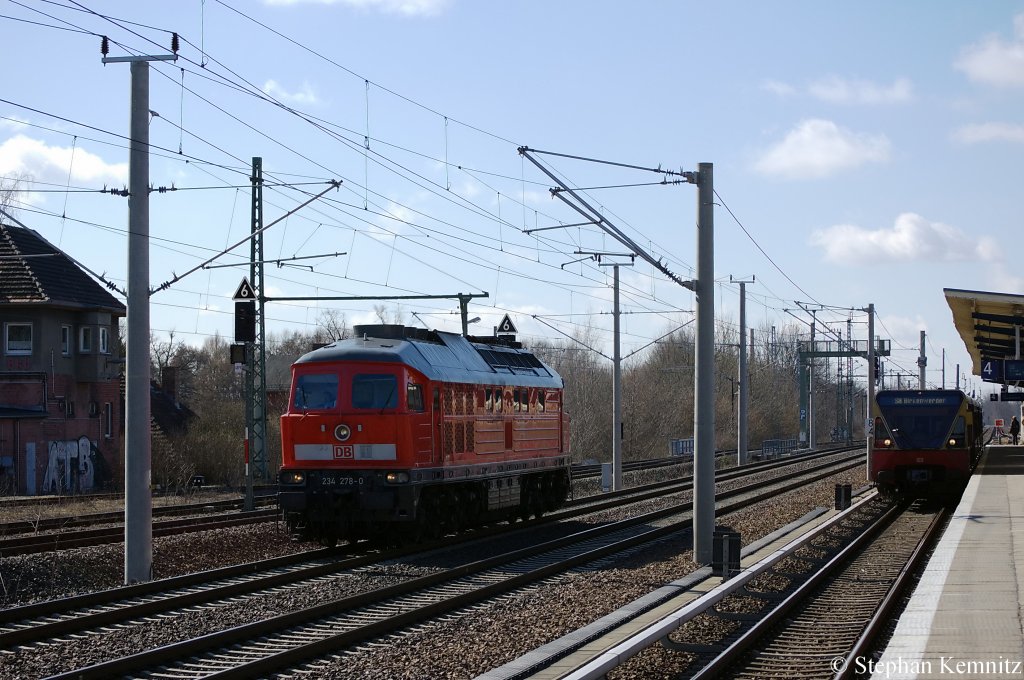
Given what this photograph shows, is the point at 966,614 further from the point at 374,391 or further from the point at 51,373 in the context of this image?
the point at 51,373

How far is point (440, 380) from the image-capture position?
68.8ft

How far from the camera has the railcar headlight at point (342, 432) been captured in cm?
1975

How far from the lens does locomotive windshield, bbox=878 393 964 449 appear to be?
27.2 meters

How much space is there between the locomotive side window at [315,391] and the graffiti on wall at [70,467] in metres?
22.4

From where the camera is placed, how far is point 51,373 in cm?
4250

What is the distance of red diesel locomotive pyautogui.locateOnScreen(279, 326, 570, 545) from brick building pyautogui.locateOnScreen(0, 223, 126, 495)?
22689 millimetres

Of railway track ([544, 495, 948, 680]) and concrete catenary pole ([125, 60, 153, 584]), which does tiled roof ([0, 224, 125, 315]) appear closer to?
concrete catenary pole ([125, 60, 153, 584])

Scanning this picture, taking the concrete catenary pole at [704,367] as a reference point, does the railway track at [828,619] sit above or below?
below

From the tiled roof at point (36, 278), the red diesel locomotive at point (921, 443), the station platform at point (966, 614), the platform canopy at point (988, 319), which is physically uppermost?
the tiled roof at point (36, 278)

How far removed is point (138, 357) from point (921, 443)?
18.3 meters

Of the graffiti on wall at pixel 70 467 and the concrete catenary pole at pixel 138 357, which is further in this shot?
the graffiti on wall at pixel 70 467

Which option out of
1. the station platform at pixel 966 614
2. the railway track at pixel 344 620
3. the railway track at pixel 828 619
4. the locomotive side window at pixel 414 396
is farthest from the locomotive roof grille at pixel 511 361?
the station platform at pixel 966 614

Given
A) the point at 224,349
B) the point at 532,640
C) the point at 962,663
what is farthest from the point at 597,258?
the point at 224,349

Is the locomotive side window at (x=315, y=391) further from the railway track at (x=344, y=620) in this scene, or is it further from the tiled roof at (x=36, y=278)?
the tiled roof at (x=36, y=278)
